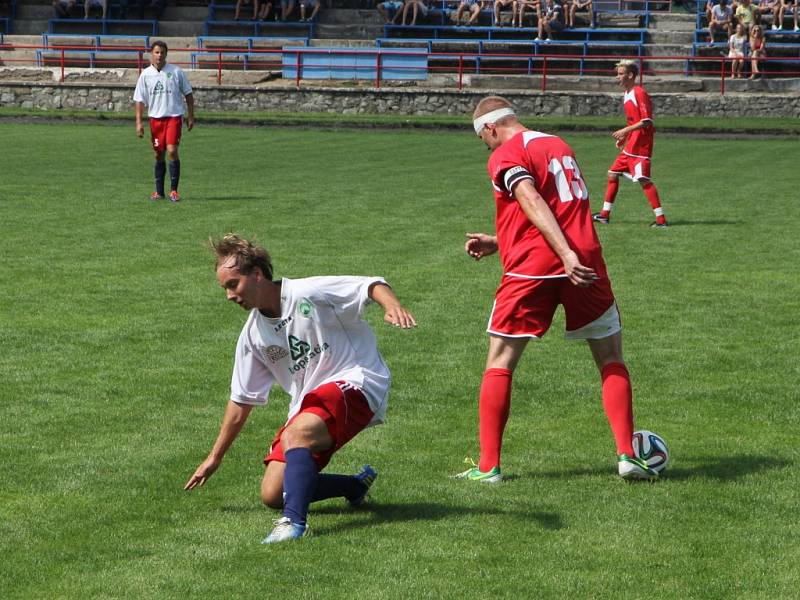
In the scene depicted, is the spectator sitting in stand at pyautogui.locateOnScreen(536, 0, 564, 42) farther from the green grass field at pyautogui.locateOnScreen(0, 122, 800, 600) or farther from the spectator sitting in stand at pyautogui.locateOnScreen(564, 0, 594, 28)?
the green grass field at pyautogui.locateOnScreen(0, 122, 800, 600)

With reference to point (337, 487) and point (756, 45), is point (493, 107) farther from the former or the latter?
point (756, 45)

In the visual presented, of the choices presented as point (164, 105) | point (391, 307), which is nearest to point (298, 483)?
point (391, 307)

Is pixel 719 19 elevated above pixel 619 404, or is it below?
above

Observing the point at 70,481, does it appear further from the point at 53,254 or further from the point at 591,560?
the point at 53,254

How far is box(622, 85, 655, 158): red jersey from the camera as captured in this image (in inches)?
656

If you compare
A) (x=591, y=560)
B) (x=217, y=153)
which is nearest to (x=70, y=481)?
(x=591, y=560)

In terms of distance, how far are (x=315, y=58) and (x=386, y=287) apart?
37651 mm

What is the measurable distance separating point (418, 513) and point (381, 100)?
3467 centimetres

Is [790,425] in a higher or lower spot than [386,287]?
lower

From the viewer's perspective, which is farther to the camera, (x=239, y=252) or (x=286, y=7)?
(x=286, y=7)

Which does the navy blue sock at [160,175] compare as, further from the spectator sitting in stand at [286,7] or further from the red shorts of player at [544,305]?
the spectator sitting in stand at [286,7]

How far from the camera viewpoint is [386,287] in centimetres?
586

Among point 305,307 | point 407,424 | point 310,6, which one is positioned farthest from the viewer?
point 310,6

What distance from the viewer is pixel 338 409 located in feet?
19.6
